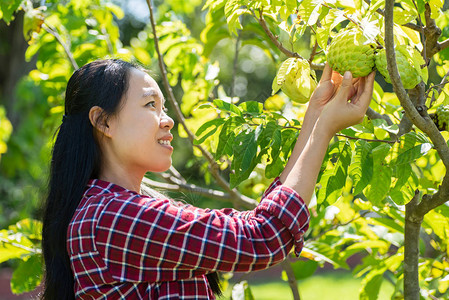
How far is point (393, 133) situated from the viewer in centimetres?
154

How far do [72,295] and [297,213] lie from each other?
608 mm

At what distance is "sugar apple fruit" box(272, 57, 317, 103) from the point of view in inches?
55.0

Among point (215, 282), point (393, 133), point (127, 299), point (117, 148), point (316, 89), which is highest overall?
point (316, 89)

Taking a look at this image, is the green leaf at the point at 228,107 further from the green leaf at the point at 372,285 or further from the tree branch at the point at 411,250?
the green leaf at the point at 372,285

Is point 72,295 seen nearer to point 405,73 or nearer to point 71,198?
point 71,198

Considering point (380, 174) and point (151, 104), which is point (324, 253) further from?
point (151, 104)

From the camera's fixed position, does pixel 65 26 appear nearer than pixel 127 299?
No

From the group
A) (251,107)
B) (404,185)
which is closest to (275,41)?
(251,107)

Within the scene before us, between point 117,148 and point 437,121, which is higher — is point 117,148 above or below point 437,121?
below

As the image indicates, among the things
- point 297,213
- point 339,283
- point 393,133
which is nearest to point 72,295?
point 297,213

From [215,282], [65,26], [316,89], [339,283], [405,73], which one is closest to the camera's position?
[405,73]

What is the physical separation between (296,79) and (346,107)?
0.16m

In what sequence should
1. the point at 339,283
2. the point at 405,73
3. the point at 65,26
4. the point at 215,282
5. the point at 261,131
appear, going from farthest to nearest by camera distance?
the point at 339,283 < the point at 65,26 < the point at 215,282 < the point at 261,131 < the point at 405,73

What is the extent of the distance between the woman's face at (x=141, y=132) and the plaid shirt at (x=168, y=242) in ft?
0.52
